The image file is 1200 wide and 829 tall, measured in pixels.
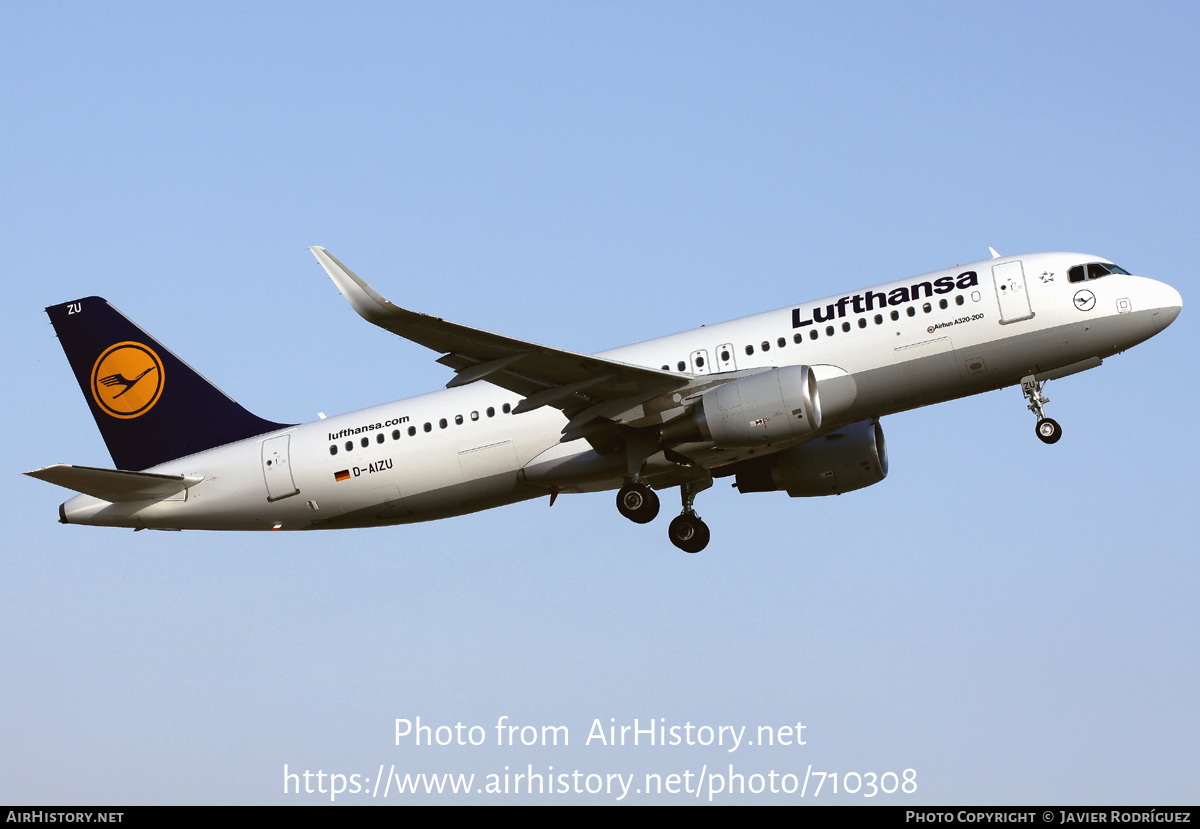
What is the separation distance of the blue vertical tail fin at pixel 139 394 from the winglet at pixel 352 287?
1073 centimetres

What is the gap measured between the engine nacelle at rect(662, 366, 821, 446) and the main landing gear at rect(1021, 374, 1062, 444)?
5095 mm

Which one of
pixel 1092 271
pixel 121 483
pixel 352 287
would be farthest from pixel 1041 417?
pixel 121 483

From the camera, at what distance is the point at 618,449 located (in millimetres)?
32188

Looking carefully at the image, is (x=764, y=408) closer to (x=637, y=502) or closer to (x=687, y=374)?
(x=687, y=374)

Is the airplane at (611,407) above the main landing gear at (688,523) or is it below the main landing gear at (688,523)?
above

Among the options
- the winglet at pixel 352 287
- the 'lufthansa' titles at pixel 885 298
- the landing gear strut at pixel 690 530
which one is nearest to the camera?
the winglet at pixel 352 287

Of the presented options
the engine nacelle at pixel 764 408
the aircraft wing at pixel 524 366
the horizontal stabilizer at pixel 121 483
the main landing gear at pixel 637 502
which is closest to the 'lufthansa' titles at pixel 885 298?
the engine nacelle at pixel 764 408

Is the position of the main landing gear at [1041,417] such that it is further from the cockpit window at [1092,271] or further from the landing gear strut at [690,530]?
the landing gear strut at [690,530]

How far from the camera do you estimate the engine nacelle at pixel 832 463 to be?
34.8 metres

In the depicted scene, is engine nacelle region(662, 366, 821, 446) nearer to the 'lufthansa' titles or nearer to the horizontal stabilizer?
the 'lufthansa' titles

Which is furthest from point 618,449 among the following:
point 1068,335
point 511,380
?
point 1068,335

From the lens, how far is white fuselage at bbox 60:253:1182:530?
3028 cm

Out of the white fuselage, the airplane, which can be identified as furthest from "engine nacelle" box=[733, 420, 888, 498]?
the white fuselage
